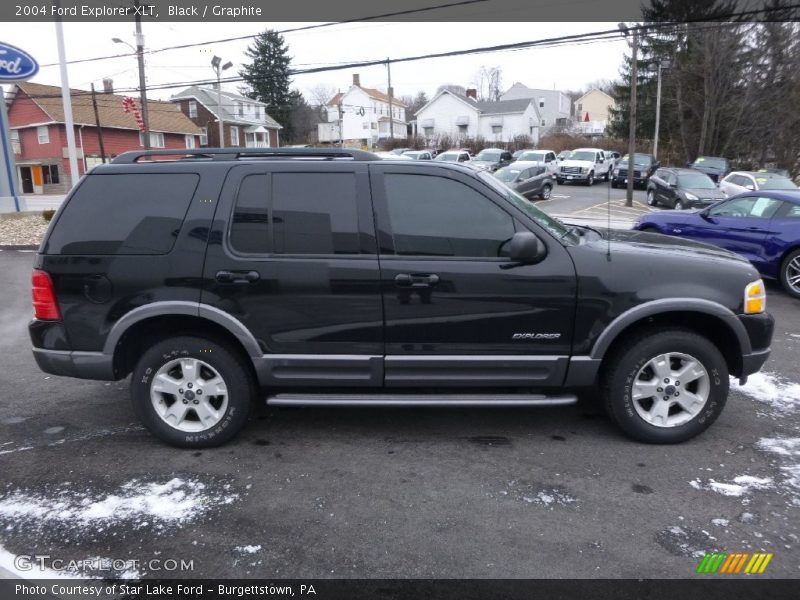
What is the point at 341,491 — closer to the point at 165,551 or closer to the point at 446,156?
the point at 165,551

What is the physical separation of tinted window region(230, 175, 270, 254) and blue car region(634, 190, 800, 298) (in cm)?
801

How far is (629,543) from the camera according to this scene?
303cm

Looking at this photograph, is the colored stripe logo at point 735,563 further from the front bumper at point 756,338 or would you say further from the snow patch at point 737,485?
the front bumper at point 756,338

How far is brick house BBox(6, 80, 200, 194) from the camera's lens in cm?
4212

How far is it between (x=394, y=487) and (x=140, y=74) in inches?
970

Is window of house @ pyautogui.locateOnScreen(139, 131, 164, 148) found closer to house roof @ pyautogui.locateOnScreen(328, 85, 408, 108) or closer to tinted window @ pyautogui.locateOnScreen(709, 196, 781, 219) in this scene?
house roof @ pyautogui.locateOnScreen(328, 85, 408, 108)

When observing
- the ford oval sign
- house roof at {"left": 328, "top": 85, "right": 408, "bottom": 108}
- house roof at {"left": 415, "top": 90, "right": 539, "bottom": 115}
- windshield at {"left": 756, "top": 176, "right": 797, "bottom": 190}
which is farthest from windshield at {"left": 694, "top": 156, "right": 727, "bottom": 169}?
house roof at {"left": 328, "top": 85, "right": 408, "bottom": 108}

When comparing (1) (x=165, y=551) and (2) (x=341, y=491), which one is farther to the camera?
(2) (x=341, y=491)

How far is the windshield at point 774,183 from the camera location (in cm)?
1831

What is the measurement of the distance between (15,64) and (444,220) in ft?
57.5

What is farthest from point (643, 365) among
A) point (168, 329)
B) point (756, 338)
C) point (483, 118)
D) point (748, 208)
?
point (483, 118)

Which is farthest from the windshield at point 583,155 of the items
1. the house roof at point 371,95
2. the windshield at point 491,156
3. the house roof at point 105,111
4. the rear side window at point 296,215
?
the house roof at point 371,95

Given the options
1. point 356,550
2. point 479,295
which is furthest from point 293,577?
point 479,295

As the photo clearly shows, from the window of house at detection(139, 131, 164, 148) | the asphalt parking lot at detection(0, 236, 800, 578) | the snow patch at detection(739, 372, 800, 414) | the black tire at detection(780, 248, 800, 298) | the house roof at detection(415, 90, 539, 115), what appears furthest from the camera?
the house roof at detection(415, 90, 539, 115)
